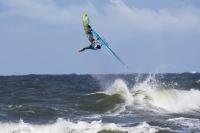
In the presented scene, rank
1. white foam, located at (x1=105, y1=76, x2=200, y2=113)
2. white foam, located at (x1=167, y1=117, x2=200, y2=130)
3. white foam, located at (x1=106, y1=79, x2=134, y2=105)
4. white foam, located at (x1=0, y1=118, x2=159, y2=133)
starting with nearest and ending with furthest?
white foam, located at (x1=0, y1=118, x2=159, y2=133), white foam, located at (x1=167, y1=117, x2=200, y2=130), white foam, located at (x1=105, y1=76, x2=200, y2=113), white foam, located at (x1=106, y1=79, x2=134, y2=105)

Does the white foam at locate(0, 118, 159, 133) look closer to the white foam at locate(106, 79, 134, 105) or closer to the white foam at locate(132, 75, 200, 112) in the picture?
the white foam at locate(132, 75, 200, 112)

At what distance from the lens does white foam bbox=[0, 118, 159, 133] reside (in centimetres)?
2155

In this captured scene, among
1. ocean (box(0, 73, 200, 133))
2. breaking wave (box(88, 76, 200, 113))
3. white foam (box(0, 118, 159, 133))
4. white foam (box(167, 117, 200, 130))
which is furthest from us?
breaking wave (box(88, 76, 200, 113))

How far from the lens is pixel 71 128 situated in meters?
21.9

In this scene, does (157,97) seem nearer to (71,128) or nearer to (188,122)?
(188,122)

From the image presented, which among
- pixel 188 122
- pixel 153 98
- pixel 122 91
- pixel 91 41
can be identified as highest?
pixel 91 41

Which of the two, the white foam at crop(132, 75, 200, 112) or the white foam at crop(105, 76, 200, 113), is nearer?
the white foam at crop(105, 76, 200, 113)

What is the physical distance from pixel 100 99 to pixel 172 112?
5662 millimetres

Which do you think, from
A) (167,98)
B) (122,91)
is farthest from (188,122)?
(122,91)

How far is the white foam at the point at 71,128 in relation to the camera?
70.7 feet

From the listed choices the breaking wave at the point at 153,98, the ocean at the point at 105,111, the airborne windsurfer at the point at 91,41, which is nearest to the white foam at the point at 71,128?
the ocean at the point at 105,111

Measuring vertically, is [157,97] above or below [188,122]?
above


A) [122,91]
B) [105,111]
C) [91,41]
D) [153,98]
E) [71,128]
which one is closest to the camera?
[71,128]

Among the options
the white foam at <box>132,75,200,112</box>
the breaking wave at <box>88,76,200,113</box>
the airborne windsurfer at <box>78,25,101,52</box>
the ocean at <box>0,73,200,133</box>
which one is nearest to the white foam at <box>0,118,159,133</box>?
the ocean at <box>0,73,200,133</box>
